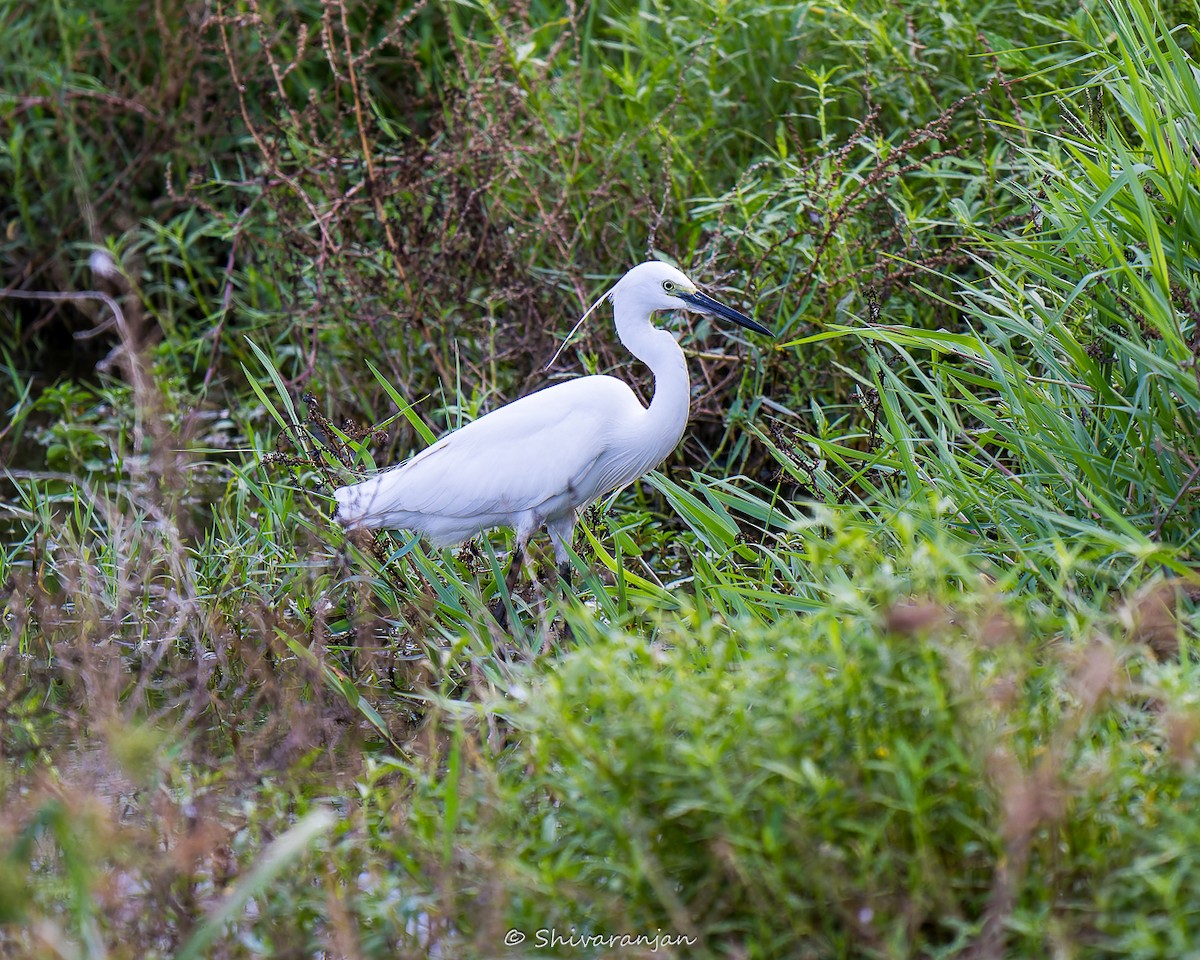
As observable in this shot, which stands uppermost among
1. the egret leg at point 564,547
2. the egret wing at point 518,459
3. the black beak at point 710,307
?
the black beak at point 710,307

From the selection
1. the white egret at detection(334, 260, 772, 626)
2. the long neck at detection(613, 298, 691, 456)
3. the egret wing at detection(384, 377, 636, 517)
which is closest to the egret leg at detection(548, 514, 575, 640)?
the white egret at detection(334, 260, 772, 626)

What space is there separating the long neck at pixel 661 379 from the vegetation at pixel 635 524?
165 millimetres

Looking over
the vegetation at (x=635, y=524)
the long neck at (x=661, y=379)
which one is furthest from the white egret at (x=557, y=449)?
the vegetation at (x=635, y=524)

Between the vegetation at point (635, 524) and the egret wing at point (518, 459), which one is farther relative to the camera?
the egret wing at point (518, 459)

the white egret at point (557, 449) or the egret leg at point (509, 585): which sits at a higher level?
the white egret at point (557, 449)

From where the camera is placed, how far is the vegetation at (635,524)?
203 centimetres

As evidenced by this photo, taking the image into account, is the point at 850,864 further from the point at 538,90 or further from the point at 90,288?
the point at 90,288

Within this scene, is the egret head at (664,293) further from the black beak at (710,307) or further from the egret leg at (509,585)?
the egret leg at (509,585)

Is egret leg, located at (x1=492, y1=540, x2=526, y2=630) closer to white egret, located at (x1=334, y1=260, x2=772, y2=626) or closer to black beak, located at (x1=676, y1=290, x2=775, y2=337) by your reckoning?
white egret, located at (x1=334, y1=260, x2=772, y2=626)

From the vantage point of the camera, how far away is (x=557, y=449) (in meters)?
3.54

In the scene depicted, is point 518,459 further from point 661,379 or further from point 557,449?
point 661,379

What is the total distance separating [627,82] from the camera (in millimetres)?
4504

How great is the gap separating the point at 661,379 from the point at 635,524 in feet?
1.59

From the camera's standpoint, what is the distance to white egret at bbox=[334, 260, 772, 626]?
3535 mm
